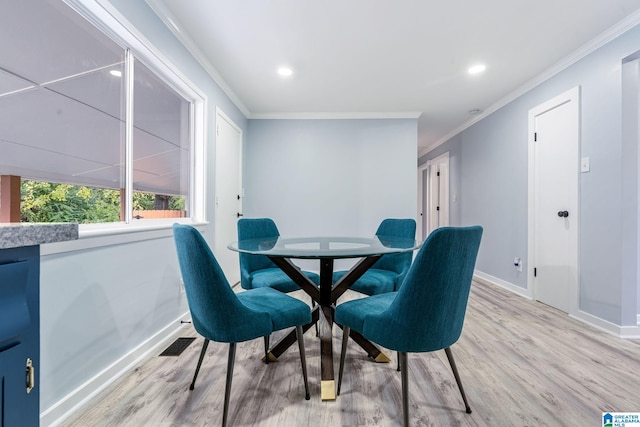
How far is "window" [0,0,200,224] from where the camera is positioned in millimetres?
1149

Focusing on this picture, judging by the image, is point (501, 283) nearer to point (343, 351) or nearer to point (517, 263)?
point (517, 263)

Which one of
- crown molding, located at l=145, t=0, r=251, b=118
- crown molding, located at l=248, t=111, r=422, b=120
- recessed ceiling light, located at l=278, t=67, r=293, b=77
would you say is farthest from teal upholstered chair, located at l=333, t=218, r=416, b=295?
crown molding, located at l=145, t=0, r=251, b=118

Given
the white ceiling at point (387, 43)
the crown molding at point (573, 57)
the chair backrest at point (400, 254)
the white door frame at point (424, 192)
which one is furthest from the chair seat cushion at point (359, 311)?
the white door frame at point (424, 192)

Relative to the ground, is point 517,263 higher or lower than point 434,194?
lower

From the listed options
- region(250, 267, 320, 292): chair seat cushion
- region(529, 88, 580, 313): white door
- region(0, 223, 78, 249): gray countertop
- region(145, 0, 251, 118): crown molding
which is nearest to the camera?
region(0, 223, 78, 249): gray countertop

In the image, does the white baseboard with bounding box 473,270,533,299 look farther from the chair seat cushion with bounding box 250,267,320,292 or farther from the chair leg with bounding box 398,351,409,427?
the chair leg with bounding box 398,351,409,427

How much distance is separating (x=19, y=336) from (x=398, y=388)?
1.58 meters

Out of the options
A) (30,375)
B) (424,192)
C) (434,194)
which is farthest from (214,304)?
(424,192)

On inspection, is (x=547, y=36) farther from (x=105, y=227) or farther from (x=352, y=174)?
(x=105, y=227)

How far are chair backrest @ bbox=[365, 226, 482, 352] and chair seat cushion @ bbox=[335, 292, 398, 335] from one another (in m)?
0.15

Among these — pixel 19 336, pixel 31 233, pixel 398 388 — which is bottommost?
pixel 398 388

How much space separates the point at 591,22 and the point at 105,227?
3641mm

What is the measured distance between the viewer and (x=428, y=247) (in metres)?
1.08

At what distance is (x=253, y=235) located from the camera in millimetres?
2393
